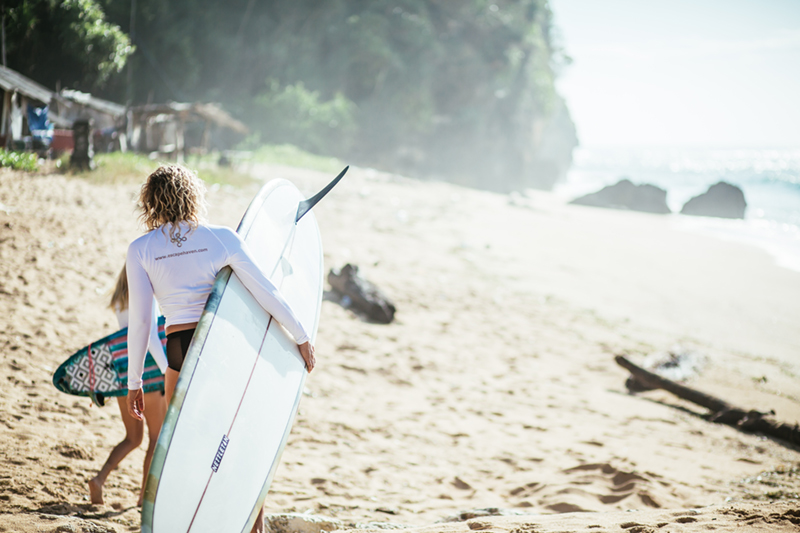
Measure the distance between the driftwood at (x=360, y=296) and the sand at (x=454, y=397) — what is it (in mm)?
167

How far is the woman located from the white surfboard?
9 cm

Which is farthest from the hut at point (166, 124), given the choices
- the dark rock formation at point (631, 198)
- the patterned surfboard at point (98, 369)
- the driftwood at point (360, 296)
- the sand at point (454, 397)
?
the dark rock formation at point (631, 198)

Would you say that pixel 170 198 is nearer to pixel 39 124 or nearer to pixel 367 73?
pixel 39 124

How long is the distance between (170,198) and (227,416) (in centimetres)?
93

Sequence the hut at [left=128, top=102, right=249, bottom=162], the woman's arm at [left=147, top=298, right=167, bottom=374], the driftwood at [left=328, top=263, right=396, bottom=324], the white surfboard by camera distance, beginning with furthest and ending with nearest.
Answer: the hut at [left=128, top=102, right=249, bottom=162] → the driftwood at [left=328, top=263, right=396, bottom=324] → the woman's arm at [left=147, top=298, right=167, bottom=374] → the white surfboard

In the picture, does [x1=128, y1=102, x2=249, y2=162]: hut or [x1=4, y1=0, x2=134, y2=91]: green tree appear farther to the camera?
[x1=128, y1=102, x2=249, y2=162]: hut

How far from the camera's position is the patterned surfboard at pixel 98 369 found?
247cm

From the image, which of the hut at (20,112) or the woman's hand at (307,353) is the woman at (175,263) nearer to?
the woman's hand at (307,353)

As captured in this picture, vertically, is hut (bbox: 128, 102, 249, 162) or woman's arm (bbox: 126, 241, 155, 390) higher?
hut (bbox: 128, 102, 249, 162)

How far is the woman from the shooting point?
1.95 m

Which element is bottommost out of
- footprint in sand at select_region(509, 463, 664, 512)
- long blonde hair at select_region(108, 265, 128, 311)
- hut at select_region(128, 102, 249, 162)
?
footprint in sand at select_region(509, 463, 664, 512)

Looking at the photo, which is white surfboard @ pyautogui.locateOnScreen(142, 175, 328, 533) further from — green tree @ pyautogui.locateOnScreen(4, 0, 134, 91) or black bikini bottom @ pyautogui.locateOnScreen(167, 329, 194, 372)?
green tree @ pyautogui.locateOnScreen(4, 0, 134, 91)

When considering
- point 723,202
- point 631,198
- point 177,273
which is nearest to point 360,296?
point 177,273

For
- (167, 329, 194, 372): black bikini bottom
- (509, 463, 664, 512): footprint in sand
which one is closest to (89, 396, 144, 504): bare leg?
(167, 329, 194, 372): black bikini bottom
